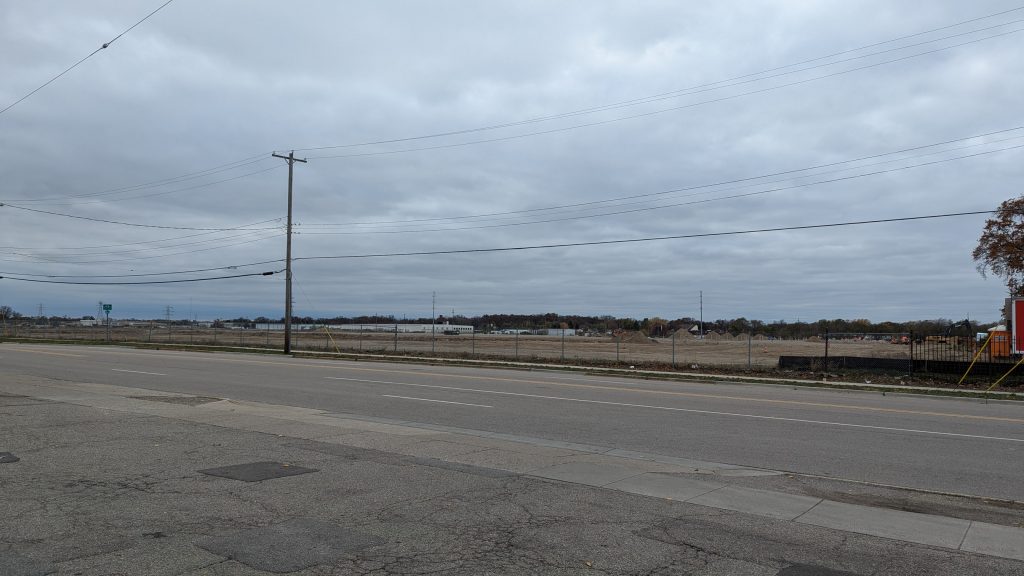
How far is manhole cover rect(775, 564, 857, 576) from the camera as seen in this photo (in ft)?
17.8

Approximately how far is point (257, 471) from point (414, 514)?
2.82 m

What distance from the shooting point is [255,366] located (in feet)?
97.1

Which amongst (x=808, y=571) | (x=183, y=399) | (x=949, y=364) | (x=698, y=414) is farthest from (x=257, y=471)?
(x=949, y=364)

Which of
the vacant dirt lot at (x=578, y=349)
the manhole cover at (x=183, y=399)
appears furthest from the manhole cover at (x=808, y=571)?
the vacant dirt lot at (x=578, y=349)

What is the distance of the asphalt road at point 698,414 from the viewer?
10320mm

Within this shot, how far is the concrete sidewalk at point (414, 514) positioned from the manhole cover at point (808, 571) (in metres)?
0.08

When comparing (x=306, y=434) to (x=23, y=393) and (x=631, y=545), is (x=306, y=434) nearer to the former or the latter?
(x=631, y=545)

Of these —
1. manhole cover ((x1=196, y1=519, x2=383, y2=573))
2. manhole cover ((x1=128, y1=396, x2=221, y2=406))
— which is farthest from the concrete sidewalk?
manhole cover ((x1=128, y1=396, x2=221, y2=406))

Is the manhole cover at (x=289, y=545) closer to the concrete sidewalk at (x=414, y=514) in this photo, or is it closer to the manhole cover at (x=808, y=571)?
the concrete sidewalk at (x=414, y=514)

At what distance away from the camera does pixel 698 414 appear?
1552 cm

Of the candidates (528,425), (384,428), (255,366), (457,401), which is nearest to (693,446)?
(528,425)

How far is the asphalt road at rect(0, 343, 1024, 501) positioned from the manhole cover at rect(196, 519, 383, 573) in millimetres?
5981

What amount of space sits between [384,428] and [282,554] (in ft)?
22.6

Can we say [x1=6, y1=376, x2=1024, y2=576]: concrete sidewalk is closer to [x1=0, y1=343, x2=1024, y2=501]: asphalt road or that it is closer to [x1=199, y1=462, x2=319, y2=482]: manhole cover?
[x1=199, y1=462, x2=319, y2=482]: manhole cover
